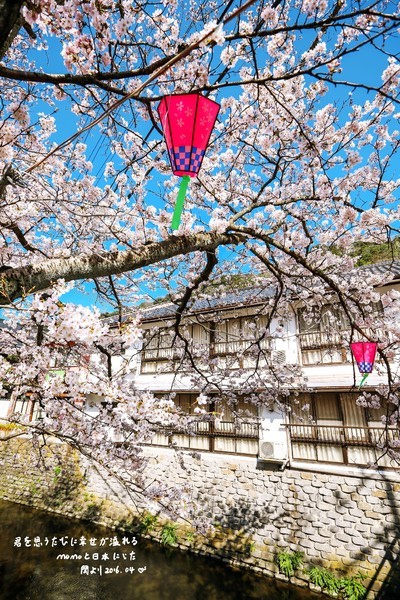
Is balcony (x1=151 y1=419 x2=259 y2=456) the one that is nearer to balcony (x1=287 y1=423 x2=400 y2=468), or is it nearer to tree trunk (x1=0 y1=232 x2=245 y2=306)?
balcony (x1=287 y1=423 x2=400 y2=468)

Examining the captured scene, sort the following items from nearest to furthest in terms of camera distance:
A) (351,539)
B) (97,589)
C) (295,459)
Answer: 1. (97,589)
2. (351,539)
3. (295,459)

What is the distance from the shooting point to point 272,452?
9883 mm

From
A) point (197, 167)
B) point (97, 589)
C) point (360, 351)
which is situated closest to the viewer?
point (197, 167)

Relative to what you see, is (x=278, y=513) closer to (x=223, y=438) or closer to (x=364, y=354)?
(x=223, y=438)

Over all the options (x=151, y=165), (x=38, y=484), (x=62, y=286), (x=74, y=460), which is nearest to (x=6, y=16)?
(x=62, y=286)

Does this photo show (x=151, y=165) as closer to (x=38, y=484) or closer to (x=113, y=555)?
(x=113, y=555)

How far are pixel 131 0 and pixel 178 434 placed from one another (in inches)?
491

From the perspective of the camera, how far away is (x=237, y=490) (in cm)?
995

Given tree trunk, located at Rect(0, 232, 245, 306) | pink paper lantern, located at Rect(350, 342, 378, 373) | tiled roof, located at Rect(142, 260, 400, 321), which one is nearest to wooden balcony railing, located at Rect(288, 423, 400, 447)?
tiled roof, located at Rect(142, 260, 400, 321)

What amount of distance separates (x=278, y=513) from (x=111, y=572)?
4.72m

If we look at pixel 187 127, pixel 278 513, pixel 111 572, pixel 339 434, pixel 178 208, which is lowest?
pixel 111 572

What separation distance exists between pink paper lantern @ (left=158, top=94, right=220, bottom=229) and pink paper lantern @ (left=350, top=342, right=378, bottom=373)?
161 inches

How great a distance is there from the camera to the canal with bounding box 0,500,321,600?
7.29 meters

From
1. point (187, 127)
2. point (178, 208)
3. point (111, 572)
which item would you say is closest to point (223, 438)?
point (111, 572)
